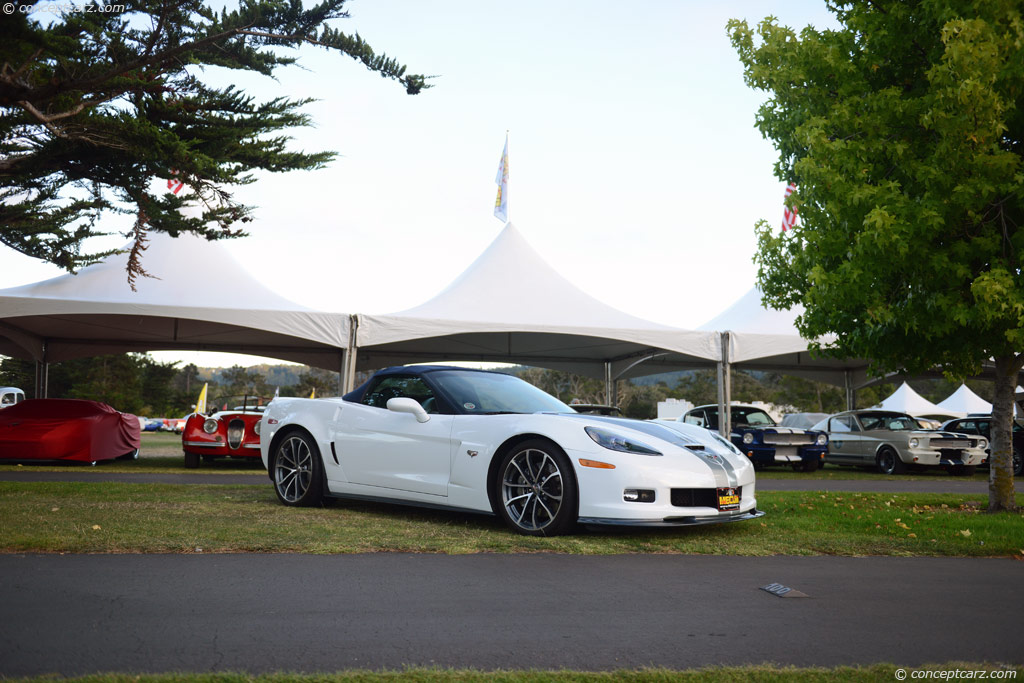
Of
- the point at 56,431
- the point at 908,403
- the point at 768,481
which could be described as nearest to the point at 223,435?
the point at 56,431

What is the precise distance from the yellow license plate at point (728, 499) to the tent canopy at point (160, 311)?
1214 centimetres

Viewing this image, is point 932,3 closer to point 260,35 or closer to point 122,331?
point 260,35

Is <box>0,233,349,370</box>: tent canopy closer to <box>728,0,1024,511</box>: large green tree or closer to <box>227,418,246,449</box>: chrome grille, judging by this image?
<box>227,418,246,449</box>: chrome grille

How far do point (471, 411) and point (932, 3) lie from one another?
20.0ft

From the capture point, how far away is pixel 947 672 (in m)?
3.09

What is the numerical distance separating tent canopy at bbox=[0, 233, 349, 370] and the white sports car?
9025mm

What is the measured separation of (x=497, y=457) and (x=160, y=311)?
497 inches

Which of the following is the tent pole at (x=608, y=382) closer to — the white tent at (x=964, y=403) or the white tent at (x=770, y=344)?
the white tent at (x=770, y=344)

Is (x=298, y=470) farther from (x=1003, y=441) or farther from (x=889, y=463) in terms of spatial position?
(x=889, y=463)

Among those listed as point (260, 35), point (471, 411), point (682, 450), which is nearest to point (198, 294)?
point (260, 35)

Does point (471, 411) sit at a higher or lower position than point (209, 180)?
lower

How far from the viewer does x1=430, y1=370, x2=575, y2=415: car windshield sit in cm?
706

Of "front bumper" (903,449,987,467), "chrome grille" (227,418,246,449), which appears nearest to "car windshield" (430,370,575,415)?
"chrome grille" (227,418,246,449)

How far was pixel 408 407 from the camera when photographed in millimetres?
6867
